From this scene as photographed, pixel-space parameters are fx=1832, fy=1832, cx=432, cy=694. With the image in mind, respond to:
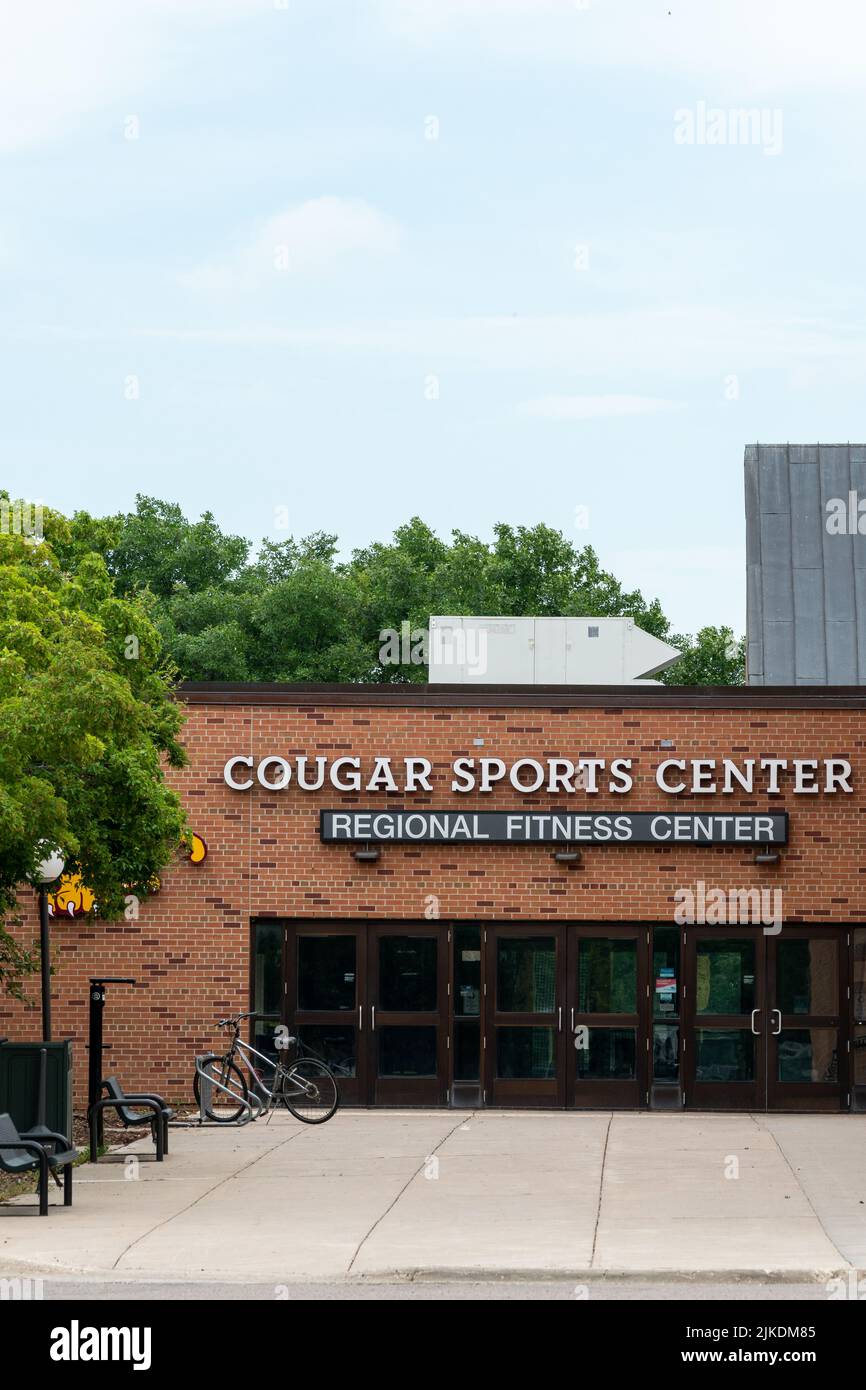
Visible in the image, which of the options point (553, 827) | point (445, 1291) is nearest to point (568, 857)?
point (553, 827)

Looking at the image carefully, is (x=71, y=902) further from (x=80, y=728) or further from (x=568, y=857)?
(x=80, y=728)

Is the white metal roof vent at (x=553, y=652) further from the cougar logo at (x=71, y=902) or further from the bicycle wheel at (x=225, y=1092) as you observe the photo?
the bicycle wheel at (x=225, y=1092)

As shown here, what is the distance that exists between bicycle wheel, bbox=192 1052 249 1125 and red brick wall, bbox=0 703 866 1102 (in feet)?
4.07

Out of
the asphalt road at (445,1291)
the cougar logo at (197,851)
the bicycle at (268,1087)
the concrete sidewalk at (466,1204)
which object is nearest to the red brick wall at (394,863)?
the cougar logo at (197,851)

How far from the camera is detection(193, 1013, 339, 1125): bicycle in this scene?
1947cm

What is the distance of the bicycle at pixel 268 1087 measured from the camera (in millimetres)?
19469

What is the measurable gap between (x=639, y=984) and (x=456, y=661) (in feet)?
16.4

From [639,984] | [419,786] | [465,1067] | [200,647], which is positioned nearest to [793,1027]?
[639,984]

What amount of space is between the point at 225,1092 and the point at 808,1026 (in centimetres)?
672

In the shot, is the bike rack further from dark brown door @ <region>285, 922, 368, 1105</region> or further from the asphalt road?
the asphalt road

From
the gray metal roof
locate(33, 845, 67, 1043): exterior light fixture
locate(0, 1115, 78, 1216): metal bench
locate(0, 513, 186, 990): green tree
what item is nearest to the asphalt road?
locate(0, 1115, 78, 1216): metal bench

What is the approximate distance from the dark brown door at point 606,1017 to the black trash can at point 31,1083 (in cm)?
746
